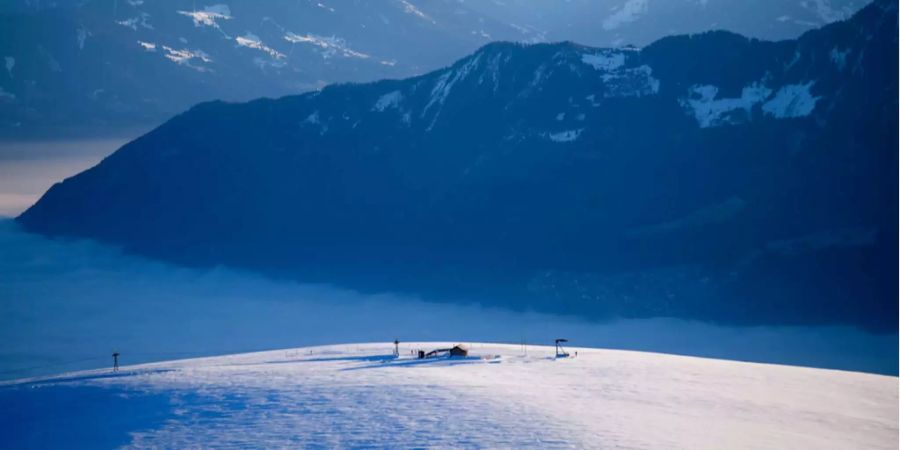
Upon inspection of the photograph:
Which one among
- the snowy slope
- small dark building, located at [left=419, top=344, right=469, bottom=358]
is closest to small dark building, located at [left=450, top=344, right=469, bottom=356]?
small dark building, located at [left=419, top=344, right=469, bottom=358]

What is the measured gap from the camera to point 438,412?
180 feet

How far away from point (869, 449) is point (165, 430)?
35591mm

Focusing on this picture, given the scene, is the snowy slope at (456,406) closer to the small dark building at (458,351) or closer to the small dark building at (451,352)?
the small dark building at (458,351)

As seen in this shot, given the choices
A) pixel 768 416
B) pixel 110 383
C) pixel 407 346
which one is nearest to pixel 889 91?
pixel 407 346

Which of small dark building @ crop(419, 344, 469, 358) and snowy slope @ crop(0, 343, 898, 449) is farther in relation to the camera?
small dark building @ crop(419, 344, 469, 358)

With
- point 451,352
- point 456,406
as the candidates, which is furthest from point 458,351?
point 456,406

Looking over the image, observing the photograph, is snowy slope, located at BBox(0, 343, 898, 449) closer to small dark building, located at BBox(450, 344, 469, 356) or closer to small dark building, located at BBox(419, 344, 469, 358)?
small dark building, located at BBox(450, 344, 469, 356)

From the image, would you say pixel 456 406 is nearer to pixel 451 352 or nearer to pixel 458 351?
pixel 458 351

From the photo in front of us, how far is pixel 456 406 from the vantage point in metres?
56.2

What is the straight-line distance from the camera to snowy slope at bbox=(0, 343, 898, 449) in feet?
167

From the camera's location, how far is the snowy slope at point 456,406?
51.0 meters

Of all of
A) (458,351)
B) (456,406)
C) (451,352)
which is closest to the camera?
(456,406)

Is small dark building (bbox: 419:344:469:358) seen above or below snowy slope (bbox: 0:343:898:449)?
above

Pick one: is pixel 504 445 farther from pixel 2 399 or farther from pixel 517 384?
pixel 2 399
